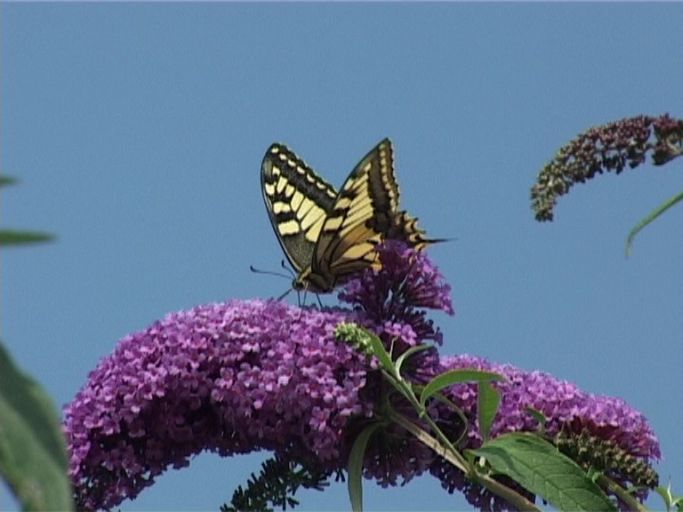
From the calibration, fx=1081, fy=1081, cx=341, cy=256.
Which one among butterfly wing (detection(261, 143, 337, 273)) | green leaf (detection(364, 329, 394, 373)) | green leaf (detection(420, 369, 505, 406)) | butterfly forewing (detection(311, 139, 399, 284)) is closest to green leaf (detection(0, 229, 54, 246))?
green leaf (detection(420, 369, 505, 406))

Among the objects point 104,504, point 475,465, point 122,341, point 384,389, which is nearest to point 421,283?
point 384,389

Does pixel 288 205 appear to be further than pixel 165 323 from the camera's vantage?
Yes

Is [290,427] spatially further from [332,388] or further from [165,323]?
[165,323]

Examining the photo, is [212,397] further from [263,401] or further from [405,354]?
[405,354]

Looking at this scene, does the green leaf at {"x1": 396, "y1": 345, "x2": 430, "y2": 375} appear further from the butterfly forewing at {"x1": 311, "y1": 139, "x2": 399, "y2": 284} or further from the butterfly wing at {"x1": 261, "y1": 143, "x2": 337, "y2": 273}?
the butterfly wing at {"x1": 261, "y1": 143, "x2": 337, "y2": 273}

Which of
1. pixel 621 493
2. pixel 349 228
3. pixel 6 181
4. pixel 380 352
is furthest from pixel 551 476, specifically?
pixel 6 181

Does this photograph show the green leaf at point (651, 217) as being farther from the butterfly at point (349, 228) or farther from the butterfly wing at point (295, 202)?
the butterfly wing at point (295, 202)

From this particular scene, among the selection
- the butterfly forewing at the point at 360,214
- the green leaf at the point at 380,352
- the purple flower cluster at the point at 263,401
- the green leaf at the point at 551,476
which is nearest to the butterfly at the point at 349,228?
the butterfly forewing at the point at 360,214
